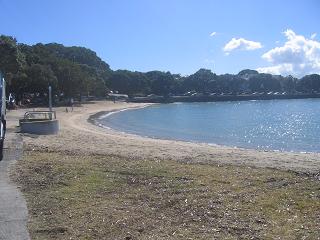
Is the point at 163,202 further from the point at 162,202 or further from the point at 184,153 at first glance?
the point at 184,153

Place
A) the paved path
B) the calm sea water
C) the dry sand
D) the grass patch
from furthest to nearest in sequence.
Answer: the calm sea water → the dry sand → the grass patch → the paved path

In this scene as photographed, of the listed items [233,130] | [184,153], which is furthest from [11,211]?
[233,130]

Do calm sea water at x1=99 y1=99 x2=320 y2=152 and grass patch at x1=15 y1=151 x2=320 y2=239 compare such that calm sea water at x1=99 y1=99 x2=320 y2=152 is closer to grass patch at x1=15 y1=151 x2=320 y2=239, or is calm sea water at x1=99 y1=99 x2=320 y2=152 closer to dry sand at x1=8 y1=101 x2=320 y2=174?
dry sand at x1=8 y1=101 x2=320 y2=174

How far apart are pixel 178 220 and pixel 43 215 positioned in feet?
7.29

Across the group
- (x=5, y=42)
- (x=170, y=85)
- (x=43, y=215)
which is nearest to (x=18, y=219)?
(x=43, y=215)

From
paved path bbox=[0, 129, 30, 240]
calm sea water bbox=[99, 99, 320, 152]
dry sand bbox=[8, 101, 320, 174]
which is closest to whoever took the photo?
paved path bbox=[0, 129, 30, 240]

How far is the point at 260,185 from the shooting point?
11719 millimetres

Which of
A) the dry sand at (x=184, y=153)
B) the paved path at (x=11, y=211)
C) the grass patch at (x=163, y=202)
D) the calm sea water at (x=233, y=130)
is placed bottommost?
the calm sea water at (x=233, y=130)

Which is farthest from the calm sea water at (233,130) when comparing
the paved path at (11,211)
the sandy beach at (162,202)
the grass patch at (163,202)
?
the paved path at (11,211)

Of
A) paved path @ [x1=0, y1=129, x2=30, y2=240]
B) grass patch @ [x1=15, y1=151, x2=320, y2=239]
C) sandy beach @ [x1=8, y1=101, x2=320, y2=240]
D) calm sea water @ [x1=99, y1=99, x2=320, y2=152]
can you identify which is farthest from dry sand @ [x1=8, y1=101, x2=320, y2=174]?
calm sea water @ [x1=99, y1=99, x2=320, y2=152]

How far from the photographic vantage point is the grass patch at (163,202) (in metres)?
7.51

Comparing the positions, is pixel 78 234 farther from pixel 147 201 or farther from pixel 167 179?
pixel 167 179

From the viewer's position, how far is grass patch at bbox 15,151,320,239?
7.51 metres

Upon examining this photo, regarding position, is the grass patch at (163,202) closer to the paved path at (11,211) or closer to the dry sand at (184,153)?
the paved path at (11,211)
